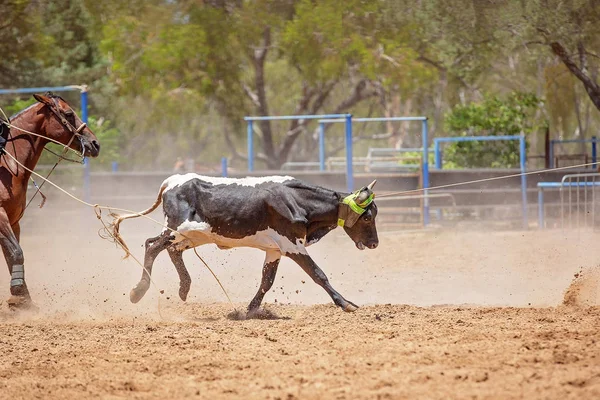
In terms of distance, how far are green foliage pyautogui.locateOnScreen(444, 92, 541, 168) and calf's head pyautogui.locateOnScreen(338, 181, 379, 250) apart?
45.7 feet

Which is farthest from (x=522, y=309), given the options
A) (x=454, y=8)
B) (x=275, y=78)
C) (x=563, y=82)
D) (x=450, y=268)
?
(x=275, y=78)

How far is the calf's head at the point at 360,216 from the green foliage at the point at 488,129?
13931 millimetres

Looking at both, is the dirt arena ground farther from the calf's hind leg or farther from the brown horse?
the brown horse

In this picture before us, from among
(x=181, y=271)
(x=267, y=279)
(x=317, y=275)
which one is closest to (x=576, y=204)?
(x=317, y=275)

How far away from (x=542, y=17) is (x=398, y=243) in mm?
5614

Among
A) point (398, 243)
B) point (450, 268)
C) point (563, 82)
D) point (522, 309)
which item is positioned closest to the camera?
point (522, 309)

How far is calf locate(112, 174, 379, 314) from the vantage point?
28.2 ft

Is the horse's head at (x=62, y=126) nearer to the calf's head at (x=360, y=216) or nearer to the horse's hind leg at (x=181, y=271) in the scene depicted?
the horse's hind leg at (x=181, y=271)

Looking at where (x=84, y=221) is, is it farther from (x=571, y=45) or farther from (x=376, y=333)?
(x=376, y=333)

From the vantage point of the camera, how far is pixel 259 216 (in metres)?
8.63

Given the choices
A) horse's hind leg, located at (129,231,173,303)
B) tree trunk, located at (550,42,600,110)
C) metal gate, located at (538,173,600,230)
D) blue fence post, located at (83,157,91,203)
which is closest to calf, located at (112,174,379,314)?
horse's hind leg, located at (129,231,173,303)

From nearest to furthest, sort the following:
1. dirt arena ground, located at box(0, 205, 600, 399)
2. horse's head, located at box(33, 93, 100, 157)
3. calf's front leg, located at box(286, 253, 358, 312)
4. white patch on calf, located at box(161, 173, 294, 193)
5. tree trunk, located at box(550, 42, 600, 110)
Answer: dirt arena ground, located at box(0, 205, 600, 399) < calf's front leg, located at box(286, 253, 358, 312) < white patch on calf, located at box(161, 173, 294, 193) < horse's head, located at box(33, 93, 100, 157) < tree trunk, located at box(550, 42, 600, 110)

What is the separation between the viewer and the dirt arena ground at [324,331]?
18.1ft

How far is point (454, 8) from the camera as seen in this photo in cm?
1883
